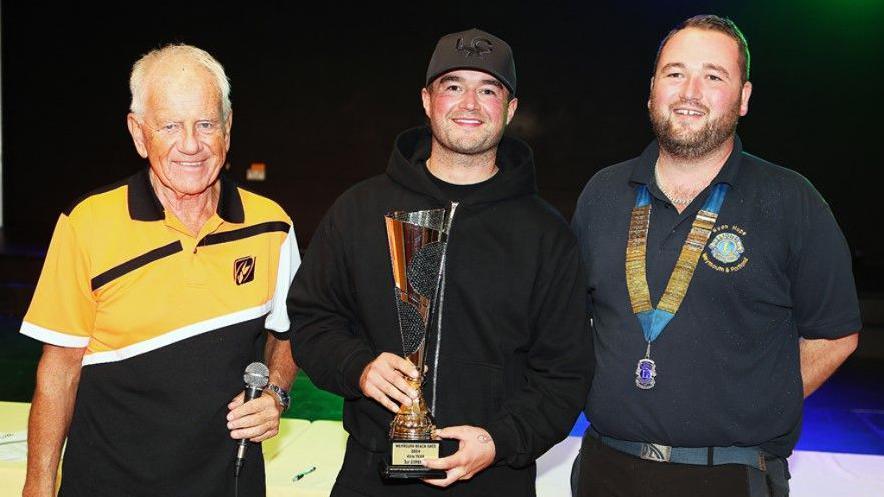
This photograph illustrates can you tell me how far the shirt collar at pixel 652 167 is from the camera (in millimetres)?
2076

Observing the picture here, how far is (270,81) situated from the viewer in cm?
1009

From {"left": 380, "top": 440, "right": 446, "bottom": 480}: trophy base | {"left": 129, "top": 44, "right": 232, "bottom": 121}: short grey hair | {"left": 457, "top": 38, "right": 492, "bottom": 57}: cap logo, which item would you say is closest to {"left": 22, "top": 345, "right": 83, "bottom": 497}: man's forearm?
{"left": 129, "top": 44, "right": 232, "bottom": 121}: short grey hair

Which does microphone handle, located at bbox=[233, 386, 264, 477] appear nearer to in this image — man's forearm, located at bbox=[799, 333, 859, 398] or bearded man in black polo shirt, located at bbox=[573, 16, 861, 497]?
bearded man in black polo shirt, located at bbox=[573, 16, 861, 497]

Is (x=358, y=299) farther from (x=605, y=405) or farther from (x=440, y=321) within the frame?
(x=605, y=405)

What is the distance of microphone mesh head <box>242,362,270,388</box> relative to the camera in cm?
182

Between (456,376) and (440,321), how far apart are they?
0.43ft

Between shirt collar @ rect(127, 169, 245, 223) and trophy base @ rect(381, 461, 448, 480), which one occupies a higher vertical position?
shirt collar @ rect(127, 169, 245, 223)

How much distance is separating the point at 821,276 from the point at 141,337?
158cm

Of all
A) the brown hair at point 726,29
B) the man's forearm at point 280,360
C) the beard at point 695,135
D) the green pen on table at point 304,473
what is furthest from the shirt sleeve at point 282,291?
the brown hair at point 726,29

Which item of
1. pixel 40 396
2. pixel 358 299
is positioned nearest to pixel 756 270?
pixel 358 299

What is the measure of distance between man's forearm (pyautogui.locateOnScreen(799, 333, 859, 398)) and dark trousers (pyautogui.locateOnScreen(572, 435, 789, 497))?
243 mm

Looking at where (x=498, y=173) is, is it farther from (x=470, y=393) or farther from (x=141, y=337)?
(x=141, y=337)

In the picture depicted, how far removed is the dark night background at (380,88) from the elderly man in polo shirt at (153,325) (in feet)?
24.6

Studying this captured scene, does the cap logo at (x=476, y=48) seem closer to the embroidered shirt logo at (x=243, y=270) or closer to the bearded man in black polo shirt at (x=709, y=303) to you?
the bearded man in black polo shirt at (x=709, y=303)
